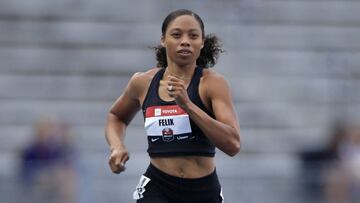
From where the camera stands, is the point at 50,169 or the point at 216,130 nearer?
the point at 216,130

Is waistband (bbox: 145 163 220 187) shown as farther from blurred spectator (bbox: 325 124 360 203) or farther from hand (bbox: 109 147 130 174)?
blurred spectator (bbox: 325 124 360 203)

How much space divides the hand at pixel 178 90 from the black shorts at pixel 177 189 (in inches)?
23.8

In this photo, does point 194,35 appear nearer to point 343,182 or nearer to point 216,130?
point 216,130

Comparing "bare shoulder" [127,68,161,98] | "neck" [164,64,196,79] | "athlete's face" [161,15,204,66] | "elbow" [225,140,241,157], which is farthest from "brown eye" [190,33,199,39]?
"elbow" [225,140,241,157]

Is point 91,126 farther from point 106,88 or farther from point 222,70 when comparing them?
point 222,70

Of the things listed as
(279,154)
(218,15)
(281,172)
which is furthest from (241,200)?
(218,15)

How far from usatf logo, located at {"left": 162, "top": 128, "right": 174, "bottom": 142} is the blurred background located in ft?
22.8

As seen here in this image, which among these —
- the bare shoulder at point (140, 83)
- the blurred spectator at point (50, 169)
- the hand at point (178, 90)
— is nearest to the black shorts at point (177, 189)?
the bare shoulder at point (140, 83)

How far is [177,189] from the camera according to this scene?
21.1ft

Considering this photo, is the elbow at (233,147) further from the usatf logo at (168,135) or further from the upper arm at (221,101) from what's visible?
the usatf logo at (168,135)

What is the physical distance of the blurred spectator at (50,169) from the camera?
10727mm

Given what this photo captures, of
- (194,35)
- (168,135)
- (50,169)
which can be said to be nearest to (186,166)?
(168,135)

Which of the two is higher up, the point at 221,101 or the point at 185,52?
the point at 185,52

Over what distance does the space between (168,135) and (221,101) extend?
35 centimetres
